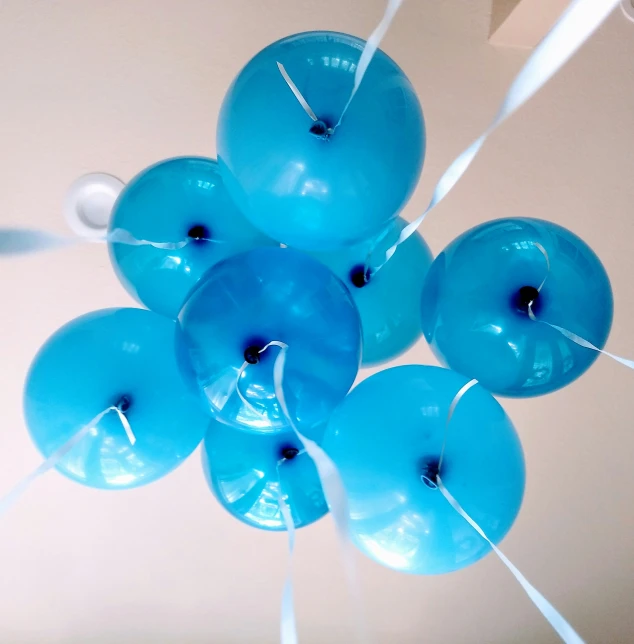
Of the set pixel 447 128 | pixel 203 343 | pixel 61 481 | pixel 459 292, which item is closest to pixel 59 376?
pixel 203 343

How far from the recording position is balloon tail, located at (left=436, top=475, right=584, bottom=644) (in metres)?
0.50

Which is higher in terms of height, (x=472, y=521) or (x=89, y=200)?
(x=472, y=521)

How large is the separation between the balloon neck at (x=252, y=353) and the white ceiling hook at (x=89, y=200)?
71cm

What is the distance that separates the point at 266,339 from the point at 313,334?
43 mm

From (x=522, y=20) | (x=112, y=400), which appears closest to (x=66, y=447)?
(x=112, y=400)

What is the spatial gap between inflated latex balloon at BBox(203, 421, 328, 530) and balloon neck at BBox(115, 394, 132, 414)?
125 mm

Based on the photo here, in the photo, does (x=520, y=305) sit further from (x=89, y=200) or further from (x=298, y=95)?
(x=89, y=200)

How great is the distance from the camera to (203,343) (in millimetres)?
574

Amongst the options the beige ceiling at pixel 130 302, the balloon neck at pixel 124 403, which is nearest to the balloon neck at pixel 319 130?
Result: the balloon neck at pixel 124 403

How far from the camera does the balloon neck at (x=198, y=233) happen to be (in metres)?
0.71

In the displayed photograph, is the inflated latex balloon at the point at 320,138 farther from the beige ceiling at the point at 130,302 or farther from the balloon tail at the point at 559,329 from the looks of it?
the beige ceiling at the point at 130,302

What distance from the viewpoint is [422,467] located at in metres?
0.59

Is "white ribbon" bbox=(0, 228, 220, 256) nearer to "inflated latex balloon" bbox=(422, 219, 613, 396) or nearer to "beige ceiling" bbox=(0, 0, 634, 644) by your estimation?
"inflated latex balloon" bbox=(422, 219, 613, 396)

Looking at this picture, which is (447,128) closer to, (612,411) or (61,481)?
(612,411)
